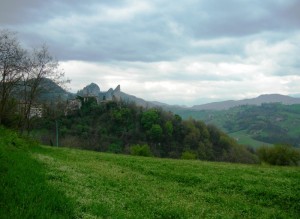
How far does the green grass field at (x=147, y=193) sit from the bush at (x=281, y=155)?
11756 mm

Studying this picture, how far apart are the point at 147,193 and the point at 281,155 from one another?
76.9 ft

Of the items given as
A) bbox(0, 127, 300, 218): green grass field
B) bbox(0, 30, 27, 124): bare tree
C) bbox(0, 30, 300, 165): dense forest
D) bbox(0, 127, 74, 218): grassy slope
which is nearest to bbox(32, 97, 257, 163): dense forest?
bbox(0, 30, 300, 165): dense forest

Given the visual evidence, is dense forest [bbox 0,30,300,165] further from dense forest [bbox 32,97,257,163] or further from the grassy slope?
the grassy slope

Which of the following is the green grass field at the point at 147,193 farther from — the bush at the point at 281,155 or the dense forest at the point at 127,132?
the dense forest at the point at 127,132

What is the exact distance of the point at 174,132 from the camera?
115000mm

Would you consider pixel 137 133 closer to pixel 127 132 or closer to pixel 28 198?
pixel 127 132

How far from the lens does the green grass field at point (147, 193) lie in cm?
1061

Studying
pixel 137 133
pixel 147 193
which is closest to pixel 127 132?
pixel 137 133

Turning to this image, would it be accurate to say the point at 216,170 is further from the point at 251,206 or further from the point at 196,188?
the point at 251,206

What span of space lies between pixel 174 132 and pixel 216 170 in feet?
297

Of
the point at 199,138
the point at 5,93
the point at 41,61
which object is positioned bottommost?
the point at 199,138

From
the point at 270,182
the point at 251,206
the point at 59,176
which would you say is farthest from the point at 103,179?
the point at 270,182

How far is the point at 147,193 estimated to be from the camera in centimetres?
1606

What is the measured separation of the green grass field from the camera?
10.6 m
